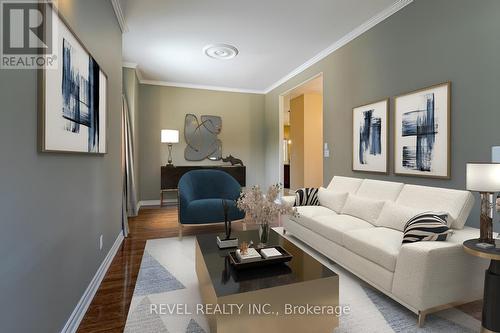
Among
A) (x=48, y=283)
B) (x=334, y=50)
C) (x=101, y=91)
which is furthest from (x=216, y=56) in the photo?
(x=48, y=283)

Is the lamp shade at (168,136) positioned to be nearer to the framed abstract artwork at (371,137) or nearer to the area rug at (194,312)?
the area rug at (194,312)

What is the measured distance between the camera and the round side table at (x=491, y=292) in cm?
149

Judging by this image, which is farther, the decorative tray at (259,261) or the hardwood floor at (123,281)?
the hardwood floor at (123,281)

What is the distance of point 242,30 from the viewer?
3.60 m

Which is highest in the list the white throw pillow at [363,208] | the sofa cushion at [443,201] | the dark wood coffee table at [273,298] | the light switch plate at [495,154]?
the light switch plate at [495,154]

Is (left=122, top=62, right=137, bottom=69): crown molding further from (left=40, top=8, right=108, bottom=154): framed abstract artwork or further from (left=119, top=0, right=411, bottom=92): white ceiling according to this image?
(left=40, top=8, right=108, bottom=154): framed abstract artwork

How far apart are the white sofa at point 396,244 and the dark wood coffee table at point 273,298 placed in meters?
0.61

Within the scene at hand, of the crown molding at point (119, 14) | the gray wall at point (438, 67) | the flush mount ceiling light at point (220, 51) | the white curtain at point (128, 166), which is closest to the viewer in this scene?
the gray wall at point (438, 67)

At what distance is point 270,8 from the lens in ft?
10.1

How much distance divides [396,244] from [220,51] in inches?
149

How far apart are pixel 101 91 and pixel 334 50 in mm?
3382

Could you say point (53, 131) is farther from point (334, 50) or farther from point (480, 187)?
point (334, 50)

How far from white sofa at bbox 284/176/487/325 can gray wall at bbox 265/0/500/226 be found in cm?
38

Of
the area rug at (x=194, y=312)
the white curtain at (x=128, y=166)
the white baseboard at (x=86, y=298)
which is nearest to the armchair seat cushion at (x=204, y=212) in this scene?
the area rug at (x=194, y=312)
